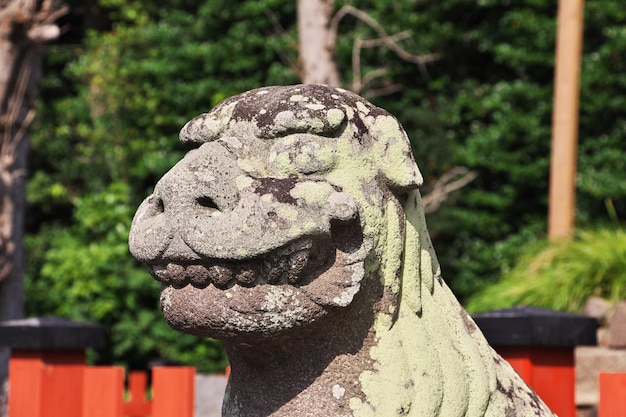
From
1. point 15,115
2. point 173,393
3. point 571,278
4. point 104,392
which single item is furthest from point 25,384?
point 571,278

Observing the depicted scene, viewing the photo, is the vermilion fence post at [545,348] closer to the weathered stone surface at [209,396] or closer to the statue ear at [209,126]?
the statue ear at [209,126]

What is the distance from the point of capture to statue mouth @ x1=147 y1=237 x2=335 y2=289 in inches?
80.2

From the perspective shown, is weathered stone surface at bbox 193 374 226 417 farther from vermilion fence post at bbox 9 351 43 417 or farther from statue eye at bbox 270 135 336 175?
statue eye at bbox 270 135 336 175

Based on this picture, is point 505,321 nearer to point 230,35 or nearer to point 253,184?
point 253,184

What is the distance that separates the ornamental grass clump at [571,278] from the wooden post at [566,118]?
505mm

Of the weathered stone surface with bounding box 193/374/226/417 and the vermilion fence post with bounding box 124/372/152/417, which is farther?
the vermilion fence post with bounding box 124/372/152/417

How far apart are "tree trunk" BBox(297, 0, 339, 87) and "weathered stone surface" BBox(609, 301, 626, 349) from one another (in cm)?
289

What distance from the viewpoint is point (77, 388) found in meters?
4.20

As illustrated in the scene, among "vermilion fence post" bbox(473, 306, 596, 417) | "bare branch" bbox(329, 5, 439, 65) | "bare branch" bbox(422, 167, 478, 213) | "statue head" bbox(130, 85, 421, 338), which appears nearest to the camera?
"statue head" bbox(130, 85, 421, 338)

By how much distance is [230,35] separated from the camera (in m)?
11.1

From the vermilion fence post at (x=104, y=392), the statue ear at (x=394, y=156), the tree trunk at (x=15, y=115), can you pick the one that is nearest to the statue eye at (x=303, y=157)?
the statue ear at (x=394, y=156)

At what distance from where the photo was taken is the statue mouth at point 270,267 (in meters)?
2.04

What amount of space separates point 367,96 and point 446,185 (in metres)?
1.17

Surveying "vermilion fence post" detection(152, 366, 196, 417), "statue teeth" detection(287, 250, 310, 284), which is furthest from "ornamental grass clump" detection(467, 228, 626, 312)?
"statue teeth" detection(287, 250, 310, 284)
